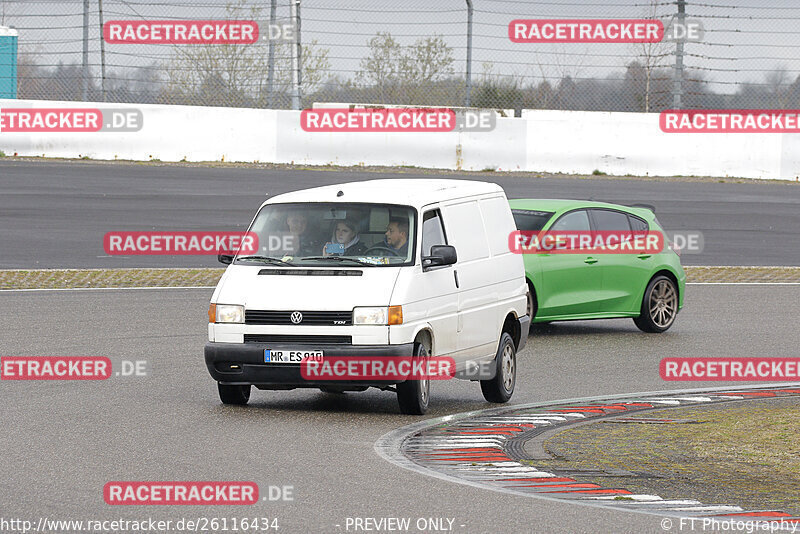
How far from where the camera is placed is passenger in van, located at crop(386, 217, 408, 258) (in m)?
11.8

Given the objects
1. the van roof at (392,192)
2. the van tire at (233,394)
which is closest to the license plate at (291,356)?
the van tire at (233,394)

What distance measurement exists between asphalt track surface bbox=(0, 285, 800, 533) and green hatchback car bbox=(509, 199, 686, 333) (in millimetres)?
397

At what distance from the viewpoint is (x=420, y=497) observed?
26.7 ft

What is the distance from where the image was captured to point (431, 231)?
12117 millimetres

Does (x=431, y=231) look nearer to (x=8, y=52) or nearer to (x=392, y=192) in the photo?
(x=392, y=192)

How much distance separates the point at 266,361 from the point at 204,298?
916cm

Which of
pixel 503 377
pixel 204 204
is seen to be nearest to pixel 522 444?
pixel 503 377

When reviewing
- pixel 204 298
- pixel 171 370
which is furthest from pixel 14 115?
pixel 171 370

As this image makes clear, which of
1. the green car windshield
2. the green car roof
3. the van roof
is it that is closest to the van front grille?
the van roof

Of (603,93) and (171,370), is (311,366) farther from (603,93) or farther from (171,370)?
(603,93)

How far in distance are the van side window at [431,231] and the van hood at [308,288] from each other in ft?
1.64

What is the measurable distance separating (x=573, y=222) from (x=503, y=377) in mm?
5270

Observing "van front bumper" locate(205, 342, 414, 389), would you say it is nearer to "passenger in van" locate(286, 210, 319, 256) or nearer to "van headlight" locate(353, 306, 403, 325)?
"van headlight" locate(353, 306, 403, 325)

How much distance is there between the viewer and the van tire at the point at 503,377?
12.5 metres
